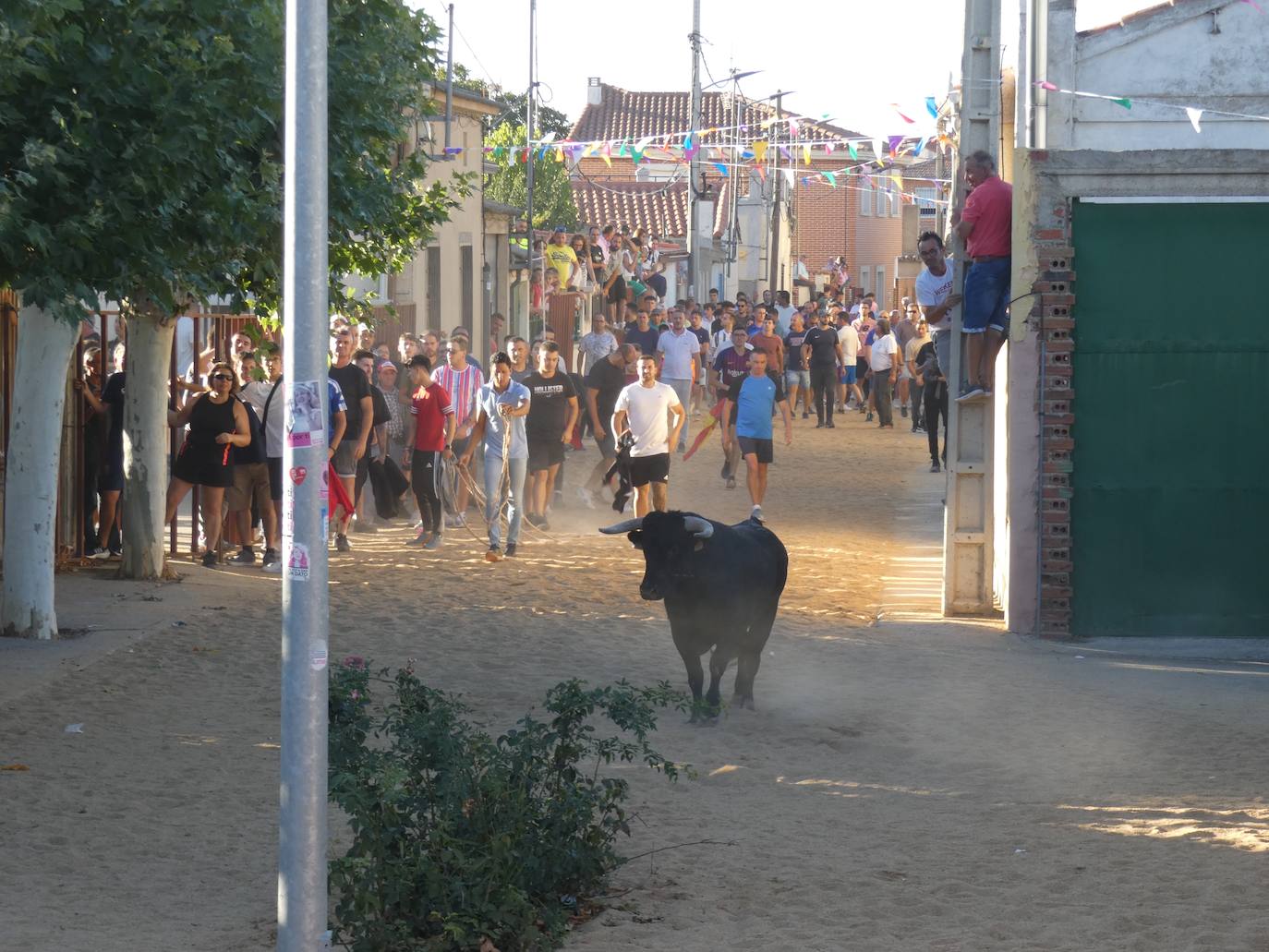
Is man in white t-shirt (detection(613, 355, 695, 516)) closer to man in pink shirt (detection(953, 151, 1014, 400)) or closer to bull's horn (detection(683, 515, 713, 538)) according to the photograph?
man in pink shirt (detection(953, 151, 1014, 400))

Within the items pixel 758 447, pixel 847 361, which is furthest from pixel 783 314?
pixel 758 447

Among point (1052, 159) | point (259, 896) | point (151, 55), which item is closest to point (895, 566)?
point (1052, 159)

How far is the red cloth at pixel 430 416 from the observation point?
16.2m

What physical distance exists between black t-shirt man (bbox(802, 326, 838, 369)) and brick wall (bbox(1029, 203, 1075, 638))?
17.2 metres

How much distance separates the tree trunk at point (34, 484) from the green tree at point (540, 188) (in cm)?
3903

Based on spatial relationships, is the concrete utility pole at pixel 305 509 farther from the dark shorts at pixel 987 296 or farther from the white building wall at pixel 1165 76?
the white building wall at pixel 1165 76

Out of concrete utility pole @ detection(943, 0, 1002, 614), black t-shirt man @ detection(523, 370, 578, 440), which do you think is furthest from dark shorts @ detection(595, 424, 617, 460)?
concrete utility pole @ detection(943, 0, 1002, 614)

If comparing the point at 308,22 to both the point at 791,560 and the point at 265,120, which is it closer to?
the point at 265,120

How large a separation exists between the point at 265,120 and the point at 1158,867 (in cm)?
666

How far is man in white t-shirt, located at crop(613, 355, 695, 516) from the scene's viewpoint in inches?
631

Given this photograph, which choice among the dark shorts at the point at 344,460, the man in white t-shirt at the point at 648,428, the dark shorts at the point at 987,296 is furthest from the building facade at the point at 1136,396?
the dark shorts at the point at 344,460

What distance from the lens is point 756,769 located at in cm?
866

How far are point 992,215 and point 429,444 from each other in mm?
6141

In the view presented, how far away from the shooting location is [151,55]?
9.23 metres
